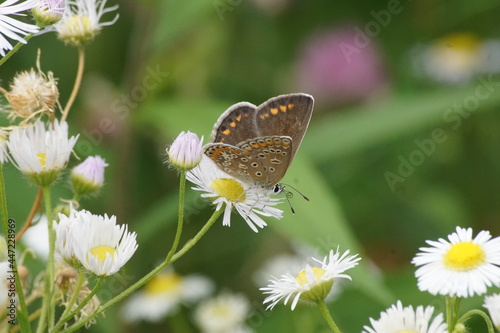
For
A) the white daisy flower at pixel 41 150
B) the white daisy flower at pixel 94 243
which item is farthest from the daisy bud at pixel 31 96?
the white daisy flower at pixel 94 243

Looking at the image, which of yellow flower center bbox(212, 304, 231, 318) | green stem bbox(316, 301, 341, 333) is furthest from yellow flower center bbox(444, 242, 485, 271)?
yellow flower center bbox(212, 304, 231, 318)

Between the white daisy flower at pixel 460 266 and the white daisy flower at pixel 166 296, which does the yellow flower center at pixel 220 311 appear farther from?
the white daisy flower at pixel 460 266

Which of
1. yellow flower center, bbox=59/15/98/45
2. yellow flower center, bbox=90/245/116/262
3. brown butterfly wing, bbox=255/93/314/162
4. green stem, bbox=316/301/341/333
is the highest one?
brown butterfly wing, bbox=255/93/314/162

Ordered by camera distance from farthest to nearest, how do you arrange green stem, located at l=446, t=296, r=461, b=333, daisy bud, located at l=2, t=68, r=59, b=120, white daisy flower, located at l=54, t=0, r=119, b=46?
1. white daisy flower, located at l=54, t=0, r=119, b=46
2. daisy bud, located at l=2, t=68, r=59, b=120
3. green stem, located at l=446, t=296, r=461, b=333

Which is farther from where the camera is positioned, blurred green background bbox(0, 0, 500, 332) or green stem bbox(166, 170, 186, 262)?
blurred green background bbox(0, 0, 500, 332)

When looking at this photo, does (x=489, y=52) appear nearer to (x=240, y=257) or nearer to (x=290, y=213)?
(x=240, y=257)

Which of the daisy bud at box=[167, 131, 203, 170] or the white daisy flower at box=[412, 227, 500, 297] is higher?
the white daisy flower at box=[412, 227, 500, 297]

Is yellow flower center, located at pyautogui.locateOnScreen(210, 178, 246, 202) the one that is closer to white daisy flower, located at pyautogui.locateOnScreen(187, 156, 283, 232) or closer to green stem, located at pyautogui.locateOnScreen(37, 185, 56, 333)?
white daisy flower, located at pyautogui.locateOnScreen(187, 156, 283, 232)
